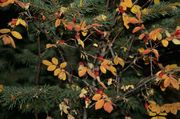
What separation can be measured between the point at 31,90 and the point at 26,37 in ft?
4.38

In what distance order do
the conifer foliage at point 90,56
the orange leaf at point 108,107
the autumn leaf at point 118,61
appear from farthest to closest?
1. the autumn leaf at point 118,61
2. the conifer foliage at point 90,56
3. the orange leaf at point 108,107

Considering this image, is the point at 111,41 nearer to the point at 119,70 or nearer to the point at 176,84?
the point at 119,70

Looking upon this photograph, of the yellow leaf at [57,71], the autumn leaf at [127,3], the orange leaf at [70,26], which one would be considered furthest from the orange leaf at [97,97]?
the autumn leaf at [127,3]

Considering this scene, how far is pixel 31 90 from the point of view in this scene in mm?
2166

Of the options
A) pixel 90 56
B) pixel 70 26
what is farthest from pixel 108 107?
pixel 90 56

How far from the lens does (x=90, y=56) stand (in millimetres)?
2857

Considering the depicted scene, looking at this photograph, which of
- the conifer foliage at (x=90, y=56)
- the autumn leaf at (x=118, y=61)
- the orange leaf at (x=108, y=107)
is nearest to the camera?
the orange leaf at (x=108, y=107)

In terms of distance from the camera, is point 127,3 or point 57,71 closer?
point 127,3

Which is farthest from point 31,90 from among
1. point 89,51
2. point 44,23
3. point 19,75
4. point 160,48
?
point 160,48

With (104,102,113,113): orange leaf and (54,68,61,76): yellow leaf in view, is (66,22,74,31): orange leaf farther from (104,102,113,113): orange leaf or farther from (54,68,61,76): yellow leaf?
(104,102,113,113): orange leaf

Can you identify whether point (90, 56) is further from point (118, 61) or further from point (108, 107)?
point (108, 107)

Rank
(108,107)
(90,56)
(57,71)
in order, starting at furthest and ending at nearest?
(90,56), (57,71), (108,107)

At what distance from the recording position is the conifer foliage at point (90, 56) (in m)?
2.14

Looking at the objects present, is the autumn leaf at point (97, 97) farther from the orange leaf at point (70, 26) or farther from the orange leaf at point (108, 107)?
the orange leaf at point (70, 26)
